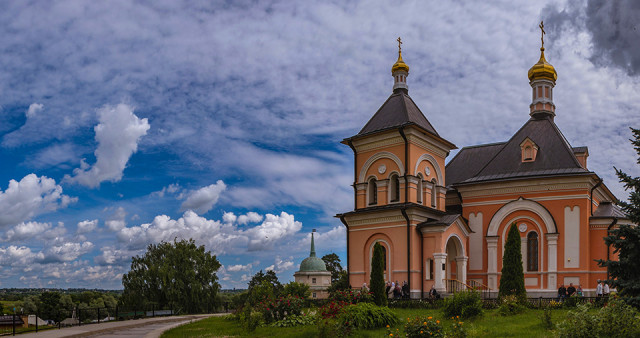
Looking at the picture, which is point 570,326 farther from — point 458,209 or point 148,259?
point 148,259

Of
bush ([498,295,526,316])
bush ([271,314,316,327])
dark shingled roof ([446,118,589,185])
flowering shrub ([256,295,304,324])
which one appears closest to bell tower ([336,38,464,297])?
dark shingled roof ([446,118,589,185])

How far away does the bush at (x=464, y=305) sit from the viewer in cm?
1448

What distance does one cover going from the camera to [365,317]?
13719 mm

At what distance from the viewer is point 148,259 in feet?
126

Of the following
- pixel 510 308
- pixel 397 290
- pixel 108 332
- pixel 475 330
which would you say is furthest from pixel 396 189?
pixel 475 330

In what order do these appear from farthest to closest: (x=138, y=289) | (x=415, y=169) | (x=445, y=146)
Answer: (x=138, y=289), (x=445, y=146), (x=415, y=169)

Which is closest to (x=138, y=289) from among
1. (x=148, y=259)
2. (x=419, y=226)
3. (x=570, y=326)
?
(x=148, y=259)

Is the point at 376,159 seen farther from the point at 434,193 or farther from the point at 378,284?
the point at 378,284

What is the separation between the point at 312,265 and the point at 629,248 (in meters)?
43.2

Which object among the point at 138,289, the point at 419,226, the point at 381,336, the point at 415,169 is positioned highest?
the point at 415,169

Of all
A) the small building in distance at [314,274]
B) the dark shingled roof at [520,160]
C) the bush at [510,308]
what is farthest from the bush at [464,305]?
the small building in distance at [314,274]

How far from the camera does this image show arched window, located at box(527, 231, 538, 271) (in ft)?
83.2

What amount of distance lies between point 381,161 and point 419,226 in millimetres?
3798

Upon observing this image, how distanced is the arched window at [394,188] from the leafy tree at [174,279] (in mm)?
17152
